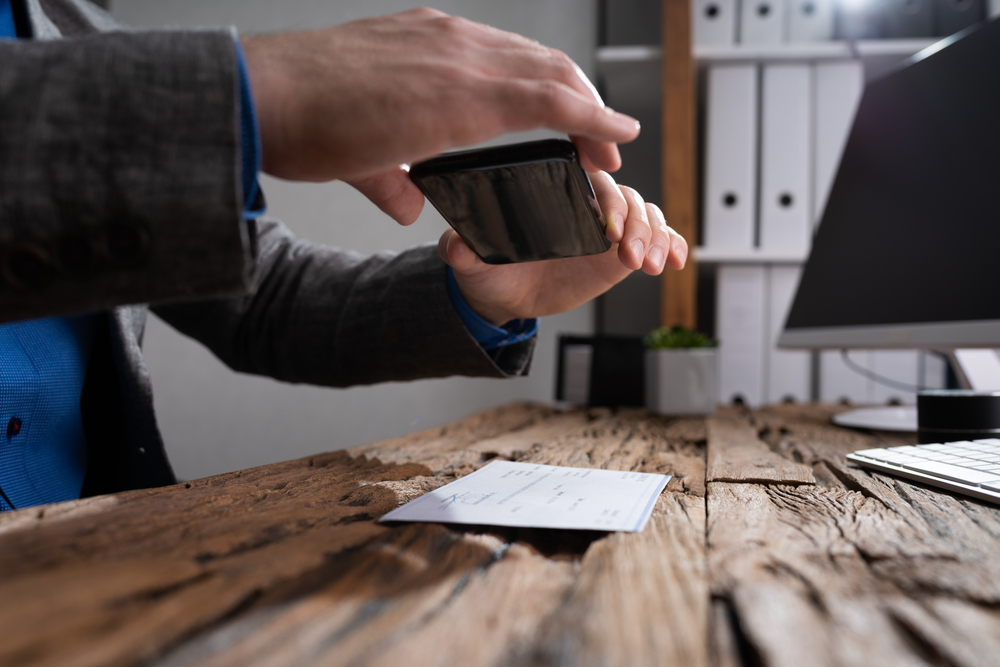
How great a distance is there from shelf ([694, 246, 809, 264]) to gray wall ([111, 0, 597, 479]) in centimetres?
47

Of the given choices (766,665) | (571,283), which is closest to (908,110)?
(571,283)

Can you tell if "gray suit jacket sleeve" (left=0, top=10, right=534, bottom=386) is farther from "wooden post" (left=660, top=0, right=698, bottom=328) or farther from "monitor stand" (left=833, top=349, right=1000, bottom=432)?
Result: "wooden post" (left=660, top=0, right=698, bottom=328)

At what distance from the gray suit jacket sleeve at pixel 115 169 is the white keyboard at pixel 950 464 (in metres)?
0.51

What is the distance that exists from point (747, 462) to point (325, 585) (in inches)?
17.2

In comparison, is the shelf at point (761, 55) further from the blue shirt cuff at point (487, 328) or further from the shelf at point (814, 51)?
the blue shirt cuff at point (487, 328)

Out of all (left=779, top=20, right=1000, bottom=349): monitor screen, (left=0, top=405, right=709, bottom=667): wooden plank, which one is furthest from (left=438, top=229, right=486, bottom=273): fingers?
(left=779, top=20, right=1000, bottom=349): monitor screen

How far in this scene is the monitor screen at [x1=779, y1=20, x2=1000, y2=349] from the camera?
749 millimetres

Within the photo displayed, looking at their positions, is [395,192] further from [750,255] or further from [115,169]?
[750,255]

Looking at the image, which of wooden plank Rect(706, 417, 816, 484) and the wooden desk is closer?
the wooden desk

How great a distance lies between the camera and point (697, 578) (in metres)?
0.27

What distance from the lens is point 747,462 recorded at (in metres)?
0.56

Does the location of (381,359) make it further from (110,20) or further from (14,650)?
(110,20)

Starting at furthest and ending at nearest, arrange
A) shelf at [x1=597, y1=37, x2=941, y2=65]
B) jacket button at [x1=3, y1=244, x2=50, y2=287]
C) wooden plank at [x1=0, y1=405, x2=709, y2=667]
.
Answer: shelf at [x1=597, y1=37, x2=941, y2=65] < jacket button at [x1=3, y1=244, x2=50, y2=287] < wooden plank at [x1=0, y1=405, x2=709, y2=667]

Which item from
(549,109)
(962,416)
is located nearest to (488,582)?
(549,109)
